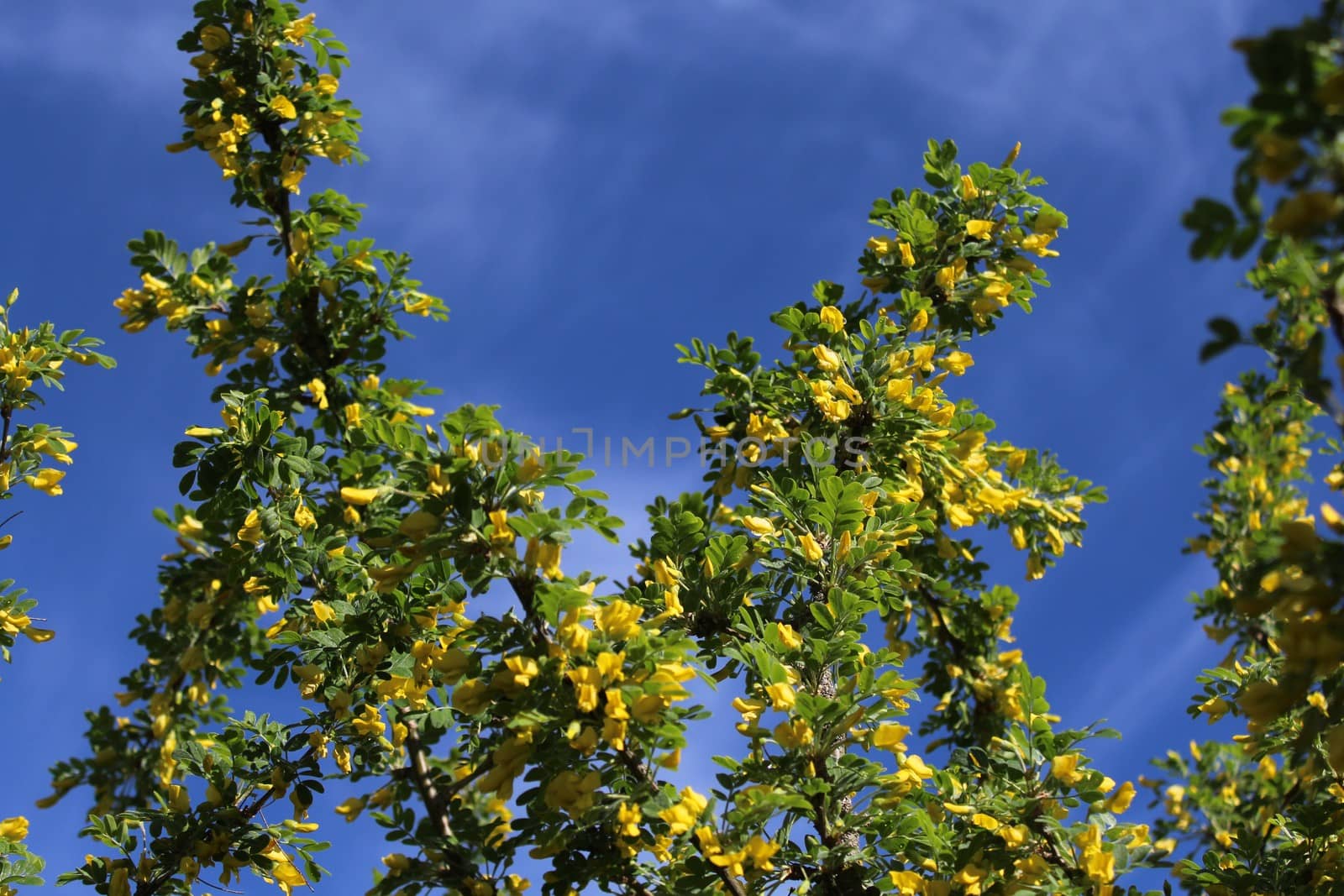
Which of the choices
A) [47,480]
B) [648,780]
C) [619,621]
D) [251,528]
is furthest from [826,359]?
[47,480]

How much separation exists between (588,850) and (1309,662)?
1.68 m

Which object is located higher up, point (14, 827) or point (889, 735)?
point (14, 827)

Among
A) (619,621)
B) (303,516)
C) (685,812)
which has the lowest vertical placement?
(685,812)

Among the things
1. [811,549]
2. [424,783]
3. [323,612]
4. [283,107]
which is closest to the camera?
[424,783]

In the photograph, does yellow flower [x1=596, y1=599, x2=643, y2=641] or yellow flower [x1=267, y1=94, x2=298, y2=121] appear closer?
yellow flower [x1=596, y1=599, x2=643, y2=641]

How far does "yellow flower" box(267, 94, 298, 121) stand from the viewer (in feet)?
14.7

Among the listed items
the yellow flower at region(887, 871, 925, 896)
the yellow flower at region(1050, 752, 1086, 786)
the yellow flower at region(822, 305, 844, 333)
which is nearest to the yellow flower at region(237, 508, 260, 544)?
the yellow flower at region(822, 305, 844, 333)

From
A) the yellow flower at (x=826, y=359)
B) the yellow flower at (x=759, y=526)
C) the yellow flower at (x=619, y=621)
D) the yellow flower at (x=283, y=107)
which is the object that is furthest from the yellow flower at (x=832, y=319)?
the yellow flower at (x=283, y=107)

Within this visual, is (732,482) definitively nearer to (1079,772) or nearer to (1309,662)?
(1079,772)

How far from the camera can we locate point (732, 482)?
13.0ft

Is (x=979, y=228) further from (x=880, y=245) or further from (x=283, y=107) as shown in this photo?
(x=283, y=107)

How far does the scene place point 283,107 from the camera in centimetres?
448

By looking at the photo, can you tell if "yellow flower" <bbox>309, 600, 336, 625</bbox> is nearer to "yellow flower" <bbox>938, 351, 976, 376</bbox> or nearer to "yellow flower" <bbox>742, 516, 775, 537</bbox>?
"yellow flower" <bbox>742, 516, 775, 537</bbox>

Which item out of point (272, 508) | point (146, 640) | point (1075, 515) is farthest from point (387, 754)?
point (1075, 515)
